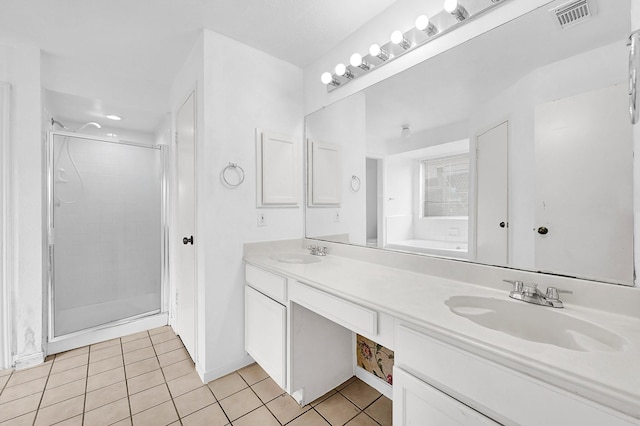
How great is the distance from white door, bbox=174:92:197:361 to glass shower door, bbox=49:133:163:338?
0.65 metres

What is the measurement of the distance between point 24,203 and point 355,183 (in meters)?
2.37

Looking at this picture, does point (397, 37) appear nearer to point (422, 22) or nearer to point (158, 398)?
point (422, 22)

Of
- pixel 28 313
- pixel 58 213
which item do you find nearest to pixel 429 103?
pixel 28 313

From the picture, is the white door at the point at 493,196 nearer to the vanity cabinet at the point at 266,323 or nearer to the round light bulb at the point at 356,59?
the round light bulb at the point at 356,59

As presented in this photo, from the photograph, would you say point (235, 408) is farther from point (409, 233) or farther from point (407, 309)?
point (409, 233)

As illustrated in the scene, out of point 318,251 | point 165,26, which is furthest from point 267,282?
point 165,26

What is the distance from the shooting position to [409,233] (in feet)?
4.93

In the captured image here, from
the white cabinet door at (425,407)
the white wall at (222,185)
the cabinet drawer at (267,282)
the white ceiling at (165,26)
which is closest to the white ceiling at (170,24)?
the white ceiling at (165,26)

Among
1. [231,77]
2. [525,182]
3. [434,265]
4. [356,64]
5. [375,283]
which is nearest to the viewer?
[525,182]

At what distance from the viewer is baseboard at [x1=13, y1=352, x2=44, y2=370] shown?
188 cm

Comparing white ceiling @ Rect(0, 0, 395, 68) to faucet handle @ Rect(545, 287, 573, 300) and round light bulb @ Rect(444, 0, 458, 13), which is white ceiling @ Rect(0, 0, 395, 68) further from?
faucet handle @ Rect(545, 287, 573, 300)

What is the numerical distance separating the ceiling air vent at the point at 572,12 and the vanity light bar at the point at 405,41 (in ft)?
0.79

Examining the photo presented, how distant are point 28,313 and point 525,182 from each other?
3.19 meters

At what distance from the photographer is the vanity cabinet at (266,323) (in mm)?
1507
